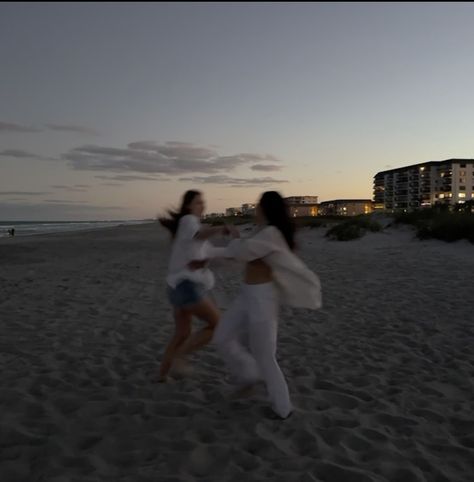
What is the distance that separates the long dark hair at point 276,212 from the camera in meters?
3.60

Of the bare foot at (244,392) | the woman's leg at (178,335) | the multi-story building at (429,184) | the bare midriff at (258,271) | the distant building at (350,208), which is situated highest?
the multi-story building at (429,184)

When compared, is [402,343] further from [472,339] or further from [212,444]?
[212,444]

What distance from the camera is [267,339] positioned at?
3637 mm

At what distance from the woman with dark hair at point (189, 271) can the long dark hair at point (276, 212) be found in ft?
1.70

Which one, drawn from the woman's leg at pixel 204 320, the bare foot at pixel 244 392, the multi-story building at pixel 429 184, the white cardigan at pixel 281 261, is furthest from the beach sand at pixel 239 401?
the multi-story building at pixel 429 184

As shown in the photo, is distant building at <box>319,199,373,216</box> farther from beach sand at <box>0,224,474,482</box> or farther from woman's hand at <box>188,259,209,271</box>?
woman's hand at <box>188,259,209,271</box>

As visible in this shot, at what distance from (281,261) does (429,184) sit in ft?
499

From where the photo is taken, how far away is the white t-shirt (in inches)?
161

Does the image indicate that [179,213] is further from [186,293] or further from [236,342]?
[236,342]

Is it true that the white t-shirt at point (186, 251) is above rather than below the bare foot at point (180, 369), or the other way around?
above

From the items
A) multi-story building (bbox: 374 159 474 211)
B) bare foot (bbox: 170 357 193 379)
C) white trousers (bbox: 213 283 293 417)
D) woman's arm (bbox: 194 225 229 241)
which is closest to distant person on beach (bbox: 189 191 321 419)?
white trousers (bbox: 213 283 293 417)

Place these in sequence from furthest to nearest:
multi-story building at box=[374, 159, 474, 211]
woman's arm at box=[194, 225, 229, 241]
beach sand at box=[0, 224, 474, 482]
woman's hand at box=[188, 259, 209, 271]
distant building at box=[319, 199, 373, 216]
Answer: distant building at box=[319, 199, 373, 216], multi-story building at box=[374, 159, 474, 211], woman's hand at box=[188, 259, 209, 271], woman's arm at box=[194, 225, 229, 241], beach sand at box=[0, 224, 474, 482]

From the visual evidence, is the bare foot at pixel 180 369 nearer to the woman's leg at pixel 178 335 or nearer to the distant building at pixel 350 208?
the woman's leg at pixel 178 335

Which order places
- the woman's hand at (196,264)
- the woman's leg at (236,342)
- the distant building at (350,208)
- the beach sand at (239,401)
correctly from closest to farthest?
the beach sand at (239,401)
the woman's leg at (236,342)
the woman's hand at (196,264)
the distant building at (350,208)
